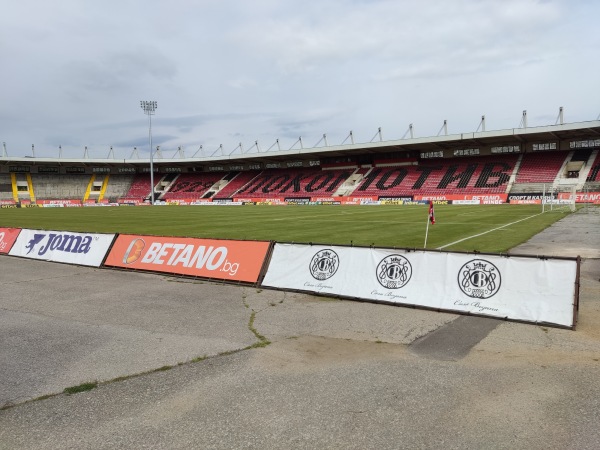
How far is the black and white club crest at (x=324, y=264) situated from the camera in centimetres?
927

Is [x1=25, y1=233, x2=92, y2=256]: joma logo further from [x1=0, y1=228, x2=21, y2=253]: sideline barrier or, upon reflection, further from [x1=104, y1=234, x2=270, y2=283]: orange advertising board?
[x1=104, y1=234, x2=270, y2=283]: orange advertising board

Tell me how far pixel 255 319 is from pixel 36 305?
14.6 ft

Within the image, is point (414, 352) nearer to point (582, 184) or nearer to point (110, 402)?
point (110, 402)

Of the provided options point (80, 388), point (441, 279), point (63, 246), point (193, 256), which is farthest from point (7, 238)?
point (441, 279)

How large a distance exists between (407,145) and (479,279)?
61304 mm

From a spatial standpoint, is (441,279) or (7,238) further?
(7,238)

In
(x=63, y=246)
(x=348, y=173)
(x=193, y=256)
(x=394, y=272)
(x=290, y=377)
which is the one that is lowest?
(x=290, y=377)

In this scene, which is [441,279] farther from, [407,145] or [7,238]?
[407,145]

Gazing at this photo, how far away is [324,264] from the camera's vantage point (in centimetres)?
942

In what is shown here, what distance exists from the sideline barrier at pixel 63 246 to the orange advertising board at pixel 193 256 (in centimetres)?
64

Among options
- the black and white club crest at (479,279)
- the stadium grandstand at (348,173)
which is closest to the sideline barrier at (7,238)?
the black and white club crest at (479,279)

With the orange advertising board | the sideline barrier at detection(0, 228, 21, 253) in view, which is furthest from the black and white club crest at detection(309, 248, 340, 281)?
the sideline barrier at detection(0, 228, 21, 253)

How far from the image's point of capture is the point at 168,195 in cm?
8606

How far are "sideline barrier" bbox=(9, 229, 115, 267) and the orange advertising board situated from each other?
2.11 feet
